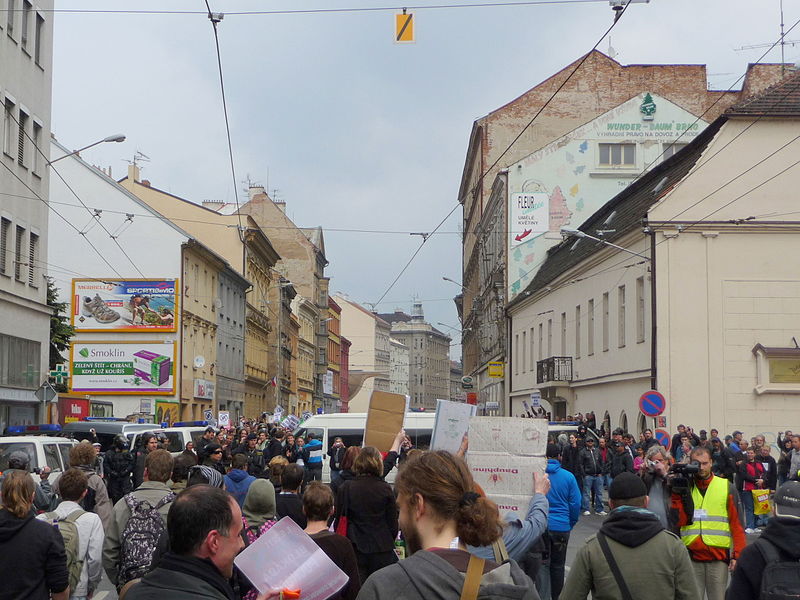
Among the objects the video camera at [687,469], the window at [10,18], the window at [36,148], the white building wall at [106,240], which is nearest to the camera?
the video camera at [687,469]

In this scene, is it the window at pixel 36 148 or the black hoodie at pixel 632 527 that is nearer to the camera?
the black hoodie at pixel 632 527

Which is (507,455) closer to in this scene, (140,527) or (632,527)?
(632,527)

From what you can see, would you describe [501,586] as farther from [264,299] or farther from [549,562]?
[264,299]

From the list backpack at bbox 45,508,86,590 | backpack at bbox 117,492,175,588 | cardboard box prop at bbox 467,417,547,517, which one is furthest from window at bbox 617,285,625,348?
backpack at bbox 117,492,175,588

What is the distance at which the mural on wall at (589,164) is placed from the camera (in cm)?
5078

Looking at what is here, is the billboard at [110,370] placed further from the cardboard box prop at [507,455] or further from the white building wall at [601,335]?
the cardboard box prop at [507,455]

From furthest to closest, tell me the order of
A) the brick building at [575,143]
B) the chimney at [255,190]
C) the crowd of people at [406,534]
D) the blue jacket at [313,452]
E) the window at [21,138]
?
1. the chimney at [255,190]
2. the brick building at [575,143]
3. the window at [21,138]
4. the blue jacket at [313,452]
5. the crowd of people at [406,534]

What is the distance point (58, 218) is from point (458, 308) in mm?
58063

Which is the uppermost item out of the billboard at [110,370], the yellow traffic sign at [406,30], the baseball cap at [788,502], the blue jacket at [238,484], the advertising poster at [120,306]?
the yellow traffic sign at [406,30]

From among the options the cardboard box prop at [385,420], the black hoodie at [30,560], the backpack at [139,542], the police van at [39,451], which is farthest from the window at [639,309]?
the black hoodie at [30,560]

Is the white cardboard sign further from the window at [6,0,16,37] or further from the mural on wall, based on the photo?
the mural on wall

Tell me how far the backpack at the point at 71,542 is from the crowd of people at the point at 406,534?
0.04 feet

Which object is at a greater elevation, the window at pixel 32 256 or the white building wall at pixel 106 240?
the white building wall at pixel 106 240

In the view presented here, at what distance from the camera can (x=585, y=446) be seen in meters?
24.5
